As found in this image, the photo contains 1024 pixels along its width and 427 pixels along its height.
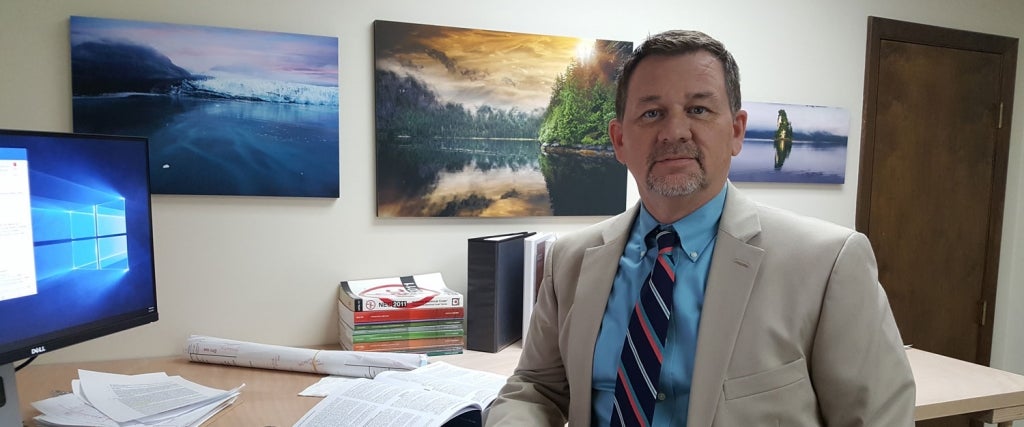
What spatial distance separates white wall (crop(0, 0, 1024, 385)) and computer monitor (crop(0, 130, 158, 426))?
434 millimetres

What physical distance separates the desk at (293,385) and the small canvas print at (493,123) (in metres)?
0.54

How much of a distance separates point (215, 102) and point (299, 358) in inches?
30.9

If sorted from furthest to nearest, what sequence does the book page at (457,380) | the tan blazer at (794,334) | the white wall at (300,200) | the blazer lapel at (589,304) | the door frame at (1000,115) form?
the door frame at (1000,115) → the white wall at (300,200) → the book page at (457,380) → the blazer lapel at (589,304) → the tan blazer at (794,334)

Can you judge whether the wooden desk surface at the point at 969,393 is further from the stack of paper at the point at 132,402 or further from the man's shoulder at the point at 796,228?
the stack of paper at the point at 132,402

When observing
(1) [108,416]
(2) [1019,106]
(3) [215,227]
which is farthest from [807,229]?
(2) [1019,106]

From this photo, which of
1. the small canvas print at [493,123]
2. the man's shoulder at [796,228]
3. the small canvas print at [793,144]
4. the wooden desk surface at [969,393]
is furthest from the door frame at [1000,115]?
the man's shoulder at [796,228]

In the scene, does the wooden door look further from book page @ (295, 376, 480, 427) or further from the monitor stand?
the monitor stand

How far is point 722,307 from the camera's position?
1027mm

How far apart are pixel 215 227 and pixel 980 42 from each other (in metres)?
3.11

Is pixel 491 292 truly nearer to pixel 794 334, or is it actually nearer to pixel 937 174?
pixel 794 334

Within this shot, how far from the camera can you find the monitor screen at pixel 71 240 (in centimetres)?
110

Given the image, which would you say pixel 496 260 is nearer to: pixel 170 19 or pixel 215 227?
pixel 215 227

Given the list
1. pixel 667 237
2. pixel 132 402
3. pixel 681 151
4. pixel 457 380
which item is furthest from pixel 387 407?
pixel 681 151

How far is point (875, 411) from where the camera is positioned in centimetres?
93
